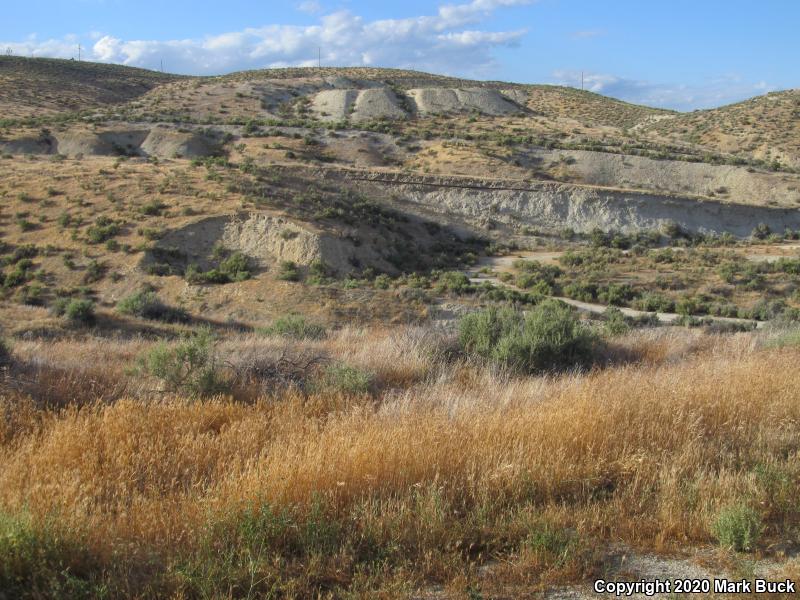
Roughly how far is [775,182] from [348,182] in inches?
1316

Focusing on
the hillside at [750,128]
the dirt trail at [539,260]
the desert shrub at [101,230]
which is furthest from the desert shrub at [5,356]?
the hillside at [750,128]

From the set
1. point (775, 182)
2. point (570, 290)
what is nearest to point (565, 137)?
point (775, 182)

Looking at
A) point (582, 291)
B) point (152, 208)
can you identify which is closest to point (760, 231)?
point (582, 291)

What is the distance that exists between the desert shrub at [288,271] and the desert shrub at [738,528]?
2609 centimetres

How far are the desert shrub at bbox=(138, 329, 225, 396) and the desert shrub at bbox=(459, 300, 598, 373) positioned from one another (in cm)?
386

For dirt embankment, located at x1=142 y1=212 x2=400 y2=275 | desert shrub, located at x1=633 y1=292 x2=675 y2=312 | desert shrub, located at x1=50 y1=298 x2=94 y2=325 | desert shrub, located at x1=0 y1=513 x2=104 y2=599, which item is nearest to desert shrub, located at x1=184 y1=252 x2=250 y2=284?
dirt embankment, located at x1=142 y1=212 x2=400 y2=275

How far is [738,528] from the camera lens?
159 inches

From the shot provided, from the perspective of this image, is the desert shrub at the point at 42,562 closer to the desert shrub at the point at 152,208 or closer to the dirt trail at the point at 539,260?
the dirt trail at the point at 539,260

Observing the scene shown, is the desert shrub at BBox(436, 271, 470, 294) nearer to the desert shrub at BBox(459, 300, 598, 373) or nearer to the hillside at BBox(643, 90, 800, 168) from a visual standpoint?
the desert shrub at BBox(459, 300, 598, 373)

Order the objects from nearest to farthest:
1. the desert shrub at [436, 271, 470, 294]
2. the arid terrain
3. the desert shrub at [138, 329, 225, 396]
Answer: the arid terrain
the desert shrub at [138, 329, 225, 396]
the desert shrub at [436, 271, 470, 294]

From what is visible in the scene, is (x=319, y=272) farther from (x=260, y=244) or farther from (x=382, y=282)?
(x=260, y=244)

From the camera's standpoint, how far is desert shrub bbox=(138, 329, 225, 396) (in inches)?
273

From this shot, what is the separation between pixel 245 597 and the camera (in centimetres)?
342

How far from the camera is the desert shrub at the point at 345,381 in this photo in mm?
7086
